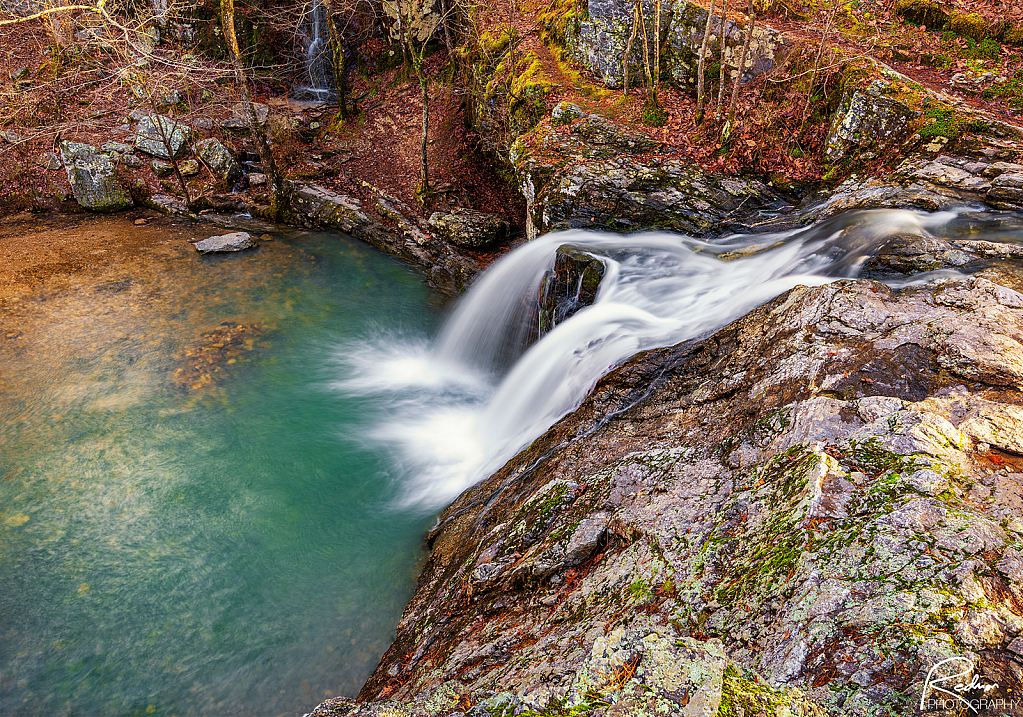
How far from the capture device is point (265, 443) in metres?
7.76

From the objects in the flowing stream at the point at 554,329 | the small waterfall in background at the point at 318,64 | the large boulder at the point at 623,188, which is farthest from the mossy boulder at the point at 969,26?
the small waterfall in background at the point at 318,64

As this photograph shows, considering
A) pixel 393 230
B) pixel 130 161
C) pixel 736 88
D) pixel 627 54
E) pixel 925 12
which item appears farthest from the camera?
pixel 130 161

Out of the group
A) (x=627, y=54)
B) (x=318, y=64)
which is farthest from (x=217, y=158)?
(x=627, y=54)

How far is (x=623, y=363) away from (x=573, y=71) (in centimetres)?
875

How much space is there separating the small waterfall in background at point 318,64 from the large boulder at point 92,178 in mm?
6158

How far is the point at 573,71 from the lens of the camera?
1175cm

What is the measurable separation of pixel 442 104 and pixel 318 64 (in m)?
5.38

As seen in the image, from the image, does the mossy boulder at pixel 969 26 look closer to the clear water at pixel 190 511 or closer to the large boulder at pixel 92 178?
the clear water at pixel 190 511

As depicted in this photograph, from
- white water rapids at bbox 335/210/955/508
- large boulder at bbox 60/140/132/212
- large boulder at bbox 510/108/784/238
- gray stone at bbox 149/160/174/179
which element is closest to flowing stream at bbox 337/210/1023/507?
white water rapids at bbox 335/210/955/508

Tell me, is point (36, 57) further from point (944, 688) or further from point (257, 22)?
point (944, 688)

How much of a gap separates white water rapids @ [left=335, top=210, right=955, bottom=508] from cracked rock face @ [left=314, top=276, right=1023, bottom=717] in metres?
1.04

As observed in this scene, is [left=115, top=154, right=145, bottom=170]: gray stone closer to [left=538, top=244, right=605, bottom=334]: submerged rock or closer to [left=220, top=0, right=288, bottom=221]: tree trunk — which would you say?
[left=220, top=0, right=288, bottom=221]: tree trunk

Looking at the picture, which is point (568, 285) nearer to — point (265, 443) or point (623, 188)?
point (623, 188)

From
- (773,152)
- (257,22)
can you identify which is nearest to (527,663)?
(773,152)
